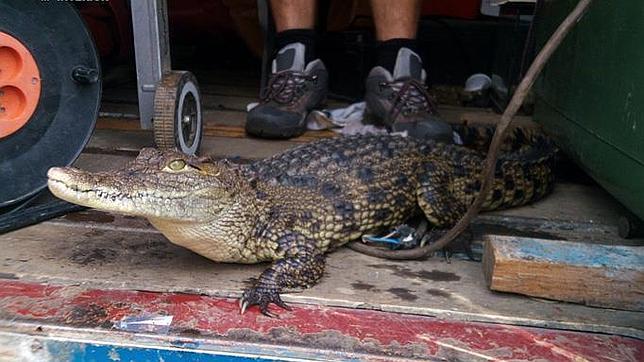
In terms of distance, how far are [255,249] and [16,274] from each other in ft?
1.91

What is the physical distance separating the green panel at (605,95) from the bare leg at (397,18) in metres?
0.59

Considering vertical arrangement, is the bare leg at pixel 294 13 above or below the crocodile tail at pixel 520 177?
above

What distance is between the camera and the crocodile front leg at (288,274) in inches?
57.9

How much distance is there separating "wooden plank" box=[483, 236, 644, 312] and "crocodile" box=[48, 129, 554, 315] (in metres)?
0.47

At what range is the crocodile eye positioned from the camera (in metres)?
1.57

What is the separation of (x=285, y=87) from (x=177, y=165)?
1.29 metres

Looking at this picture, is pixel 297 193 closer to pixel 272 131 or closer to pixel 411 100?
pixel 272 131

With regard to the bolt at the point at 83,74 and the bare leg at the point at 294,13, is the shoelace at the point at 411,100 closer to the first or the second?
the bare leg at the point at 294,13

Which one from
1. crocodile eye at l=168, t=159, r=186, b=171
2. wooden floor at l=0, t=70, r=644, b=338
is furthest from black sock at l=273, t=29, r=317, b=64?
crocodile eye at l=168, t=159, r=186, b=171

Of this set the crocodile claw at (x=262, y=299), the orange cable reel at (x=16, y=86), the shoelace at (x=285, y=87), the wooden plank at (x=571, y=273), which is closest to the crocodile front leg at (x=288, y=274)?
the crocodile claw at (x=262, y=299)

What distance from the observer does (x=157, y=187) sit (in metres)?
1.52

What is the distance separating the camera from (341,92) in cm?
375

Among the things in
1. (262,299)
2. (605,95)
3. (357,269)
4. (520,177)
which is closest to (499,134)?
(357,269)

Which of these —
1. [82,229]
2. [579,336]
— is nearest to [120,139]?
[82,229]
